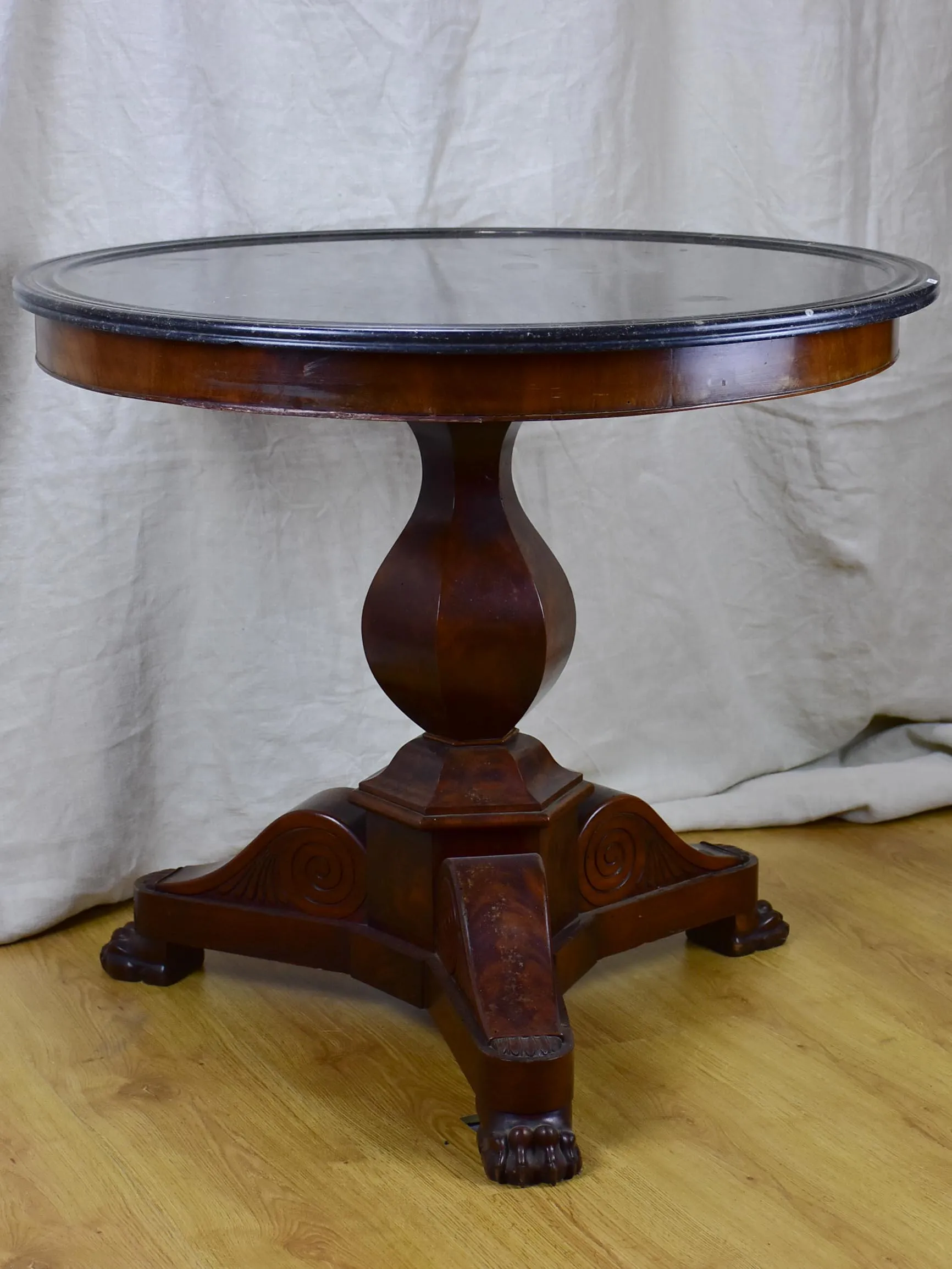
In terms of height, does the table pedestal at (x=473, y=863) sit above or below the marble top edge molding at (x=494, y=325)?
below

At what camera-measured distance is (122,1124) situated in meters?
1.53

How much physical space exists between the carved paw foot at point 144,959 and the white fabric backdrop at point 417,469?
6.6 inches

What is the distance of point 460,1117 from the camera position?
1.55 meters

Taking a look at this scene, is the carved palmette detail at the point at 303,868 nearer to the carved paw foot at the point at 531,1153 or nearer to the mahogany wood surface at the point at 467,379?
the carved paw foot at the point at 531,1153

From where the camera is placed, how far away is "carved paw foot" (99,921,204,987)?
1.81 meters

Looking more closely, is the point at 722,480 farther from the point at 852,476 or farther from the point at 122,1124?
the point at 122,1124

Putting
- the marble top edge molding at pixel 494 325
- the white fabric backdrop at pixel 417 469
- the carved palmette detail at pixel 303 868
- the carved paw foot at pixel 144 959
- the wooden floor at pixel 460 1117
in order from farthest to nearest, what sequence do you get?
1. the white fabric backdrop at pixel 417 469
2. the carved paw foot at pixel 144 959
3. the carved palmette detail at pixel 303 868
4. the wooden floor at pixel 460 1117
5. the marble top edge molding at pixel 494 325

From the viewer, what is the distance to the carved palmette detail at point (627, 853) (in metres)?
1.72

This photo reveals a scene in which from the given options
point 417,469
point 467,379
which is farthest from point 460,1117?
point 417,469

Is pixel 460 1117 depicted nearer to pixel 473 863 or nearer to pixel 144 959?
A: pixel 473 863

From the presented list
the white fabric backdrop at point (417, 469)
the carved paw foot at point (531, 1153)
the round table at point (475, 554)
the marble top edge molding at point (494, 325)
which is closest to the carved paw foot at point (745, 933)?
the round table at point (475, 554)

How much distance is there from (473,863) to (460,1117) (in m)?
0.24

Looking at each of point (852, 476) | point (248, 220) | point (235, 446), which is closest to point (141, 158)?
point (248, 220)

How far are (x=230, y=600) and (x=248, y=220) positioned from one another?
1.57 feet
